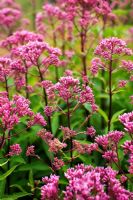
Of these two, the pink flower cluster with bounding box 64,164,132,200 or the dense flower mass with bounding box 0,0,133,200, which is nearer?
the pink flower cluster with bounding box 64,164,132,200

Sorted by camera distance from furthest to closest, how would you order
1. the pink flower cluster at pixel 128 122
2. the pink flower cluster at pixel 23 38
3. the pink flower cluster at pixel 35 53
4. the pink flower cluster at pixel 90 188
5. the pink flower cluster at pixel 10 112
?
the pink flower cluster at pixel 23 38 < the pink flower cluster at pixel 35 53 < the pink flower cluster at pixel 10 112 < the pink flower cluster at pixel 128 122 < the pink flower cluster at pixel 90 188

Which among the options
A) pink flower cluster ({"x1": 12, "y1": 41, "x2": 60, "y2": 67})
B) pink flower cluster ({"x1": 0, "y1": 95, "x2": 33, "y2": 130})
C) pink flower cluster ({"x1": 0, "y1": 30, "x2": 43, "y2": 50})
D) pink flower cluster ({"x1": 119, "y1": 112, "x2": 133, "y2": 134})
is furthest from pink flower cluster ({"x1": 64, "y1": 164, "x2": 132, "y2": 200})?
pink flower cluster ({"x1": 0, "y1": 30, "x2": 43, "y2": 50})

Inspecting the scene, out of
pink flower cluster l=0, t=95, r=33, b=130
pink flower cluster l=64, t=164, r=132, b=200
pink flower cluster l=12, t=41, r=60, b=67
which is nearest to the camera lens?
pink flower cluster l=64, t=164, r=132, b=200

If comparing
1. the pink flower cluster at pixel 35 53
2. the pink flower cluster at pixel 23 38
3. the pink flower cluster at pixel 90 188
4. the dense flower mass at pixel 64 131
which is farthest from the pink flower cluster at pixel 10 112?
the pink flower cluster at pixel 23 38

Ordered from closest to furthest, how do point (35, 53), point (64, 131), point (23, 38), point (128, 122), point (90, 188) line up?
point (90, 188) < point (128, 122) < point (64, 131) < point (35, 53) < point (23, 38)

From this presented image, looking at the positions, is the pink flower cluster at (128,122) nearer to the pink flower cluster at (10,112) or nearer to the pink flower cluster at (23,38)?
the pink flower cluster at (10,112)

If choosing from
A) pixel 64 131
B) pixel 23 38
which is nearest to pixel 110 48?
pixel 64 131

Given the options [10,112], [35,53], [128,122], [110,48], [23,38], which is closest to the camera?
[128,122]

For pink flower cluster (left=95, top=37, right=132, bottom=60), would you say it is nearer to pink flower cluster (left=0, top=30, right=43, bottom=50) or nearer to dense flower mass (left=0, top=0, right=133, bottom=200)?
dense flower mass (left=0, top=0, right=133, bottom=200)

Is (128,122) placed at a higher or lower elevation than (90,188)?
higher

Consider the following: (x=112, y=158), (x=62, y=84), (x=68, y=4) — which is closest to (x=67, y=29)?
(x=68, y=4)

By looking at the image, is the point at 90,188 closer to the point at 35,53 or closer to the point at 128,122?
the point at 128,122

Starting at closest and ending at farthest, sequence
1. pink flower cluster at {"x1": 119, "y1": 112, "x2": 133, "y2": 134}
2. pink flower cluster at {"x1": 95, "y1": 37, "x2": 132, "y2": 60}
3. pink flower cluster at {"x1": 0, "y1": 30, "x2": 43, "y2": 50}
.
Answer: pink flower cluster at {"x1": 119, "y1": 112, "x2": 133, "y2": 134}
pink flower cluster at {"x1": 95, "y1": 37, "x2": 132, "y2": 60}
pink flower cluster at {"x1": 0, "y1": 30, "x2": 43, "y2": 50}

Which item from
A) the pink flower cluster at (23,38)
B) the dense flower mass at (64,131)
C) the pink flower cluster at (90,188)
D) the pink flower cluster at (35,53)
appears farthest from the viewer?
the pink flower cluster at (23,38)
